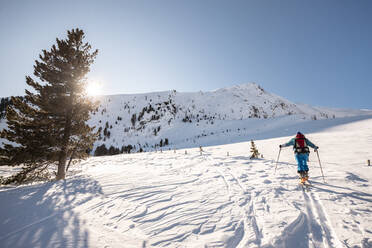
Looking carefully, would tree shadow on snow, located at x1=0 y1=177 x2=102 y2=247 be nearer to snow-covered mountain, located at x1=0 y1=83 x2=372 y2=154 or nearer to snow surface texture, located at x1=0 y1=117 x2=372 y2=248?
snow surface texture, located at x1=0 y1=117 x2=372 y2=248

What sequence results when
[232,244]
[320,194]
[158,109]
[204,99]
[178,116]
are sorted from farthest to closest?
[204,99] < [158,109] < [178,116] < [320,194] < [232,244]

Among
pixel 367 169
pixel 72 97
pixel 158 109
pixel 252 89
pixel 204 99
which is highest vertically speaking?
pixel 252 89

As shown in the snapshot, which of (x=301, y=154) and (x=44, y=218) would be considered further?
(x=301, y=154)

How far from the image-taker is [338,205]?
404 cm

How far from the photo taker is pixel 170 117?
7744cm

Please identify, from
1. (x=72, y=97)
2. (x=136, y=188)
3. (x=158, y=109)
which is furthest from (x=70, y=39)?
(x=158, y=109)

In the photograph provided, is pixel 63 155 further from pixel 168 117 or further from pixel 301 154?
pixel 168 117

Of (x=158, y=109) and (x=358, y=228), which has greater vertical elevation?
Result: (x=158, y=109)

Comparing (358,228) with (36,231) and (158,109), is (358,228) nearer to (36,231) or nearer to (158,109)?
(36,231)

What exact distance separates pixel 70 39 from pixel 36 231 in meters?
12.2

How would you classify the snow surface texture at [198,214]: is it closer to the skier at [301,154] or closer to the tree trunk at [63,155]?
the skier at [301,154]

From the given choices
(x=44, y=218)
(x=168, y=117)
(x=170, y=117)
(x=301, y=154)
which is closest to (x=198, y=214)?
(x=44, y=218)

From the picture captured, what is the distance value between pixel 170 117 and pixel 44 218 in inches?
2905

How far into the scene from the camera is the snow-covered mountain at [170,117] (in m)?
55.6
